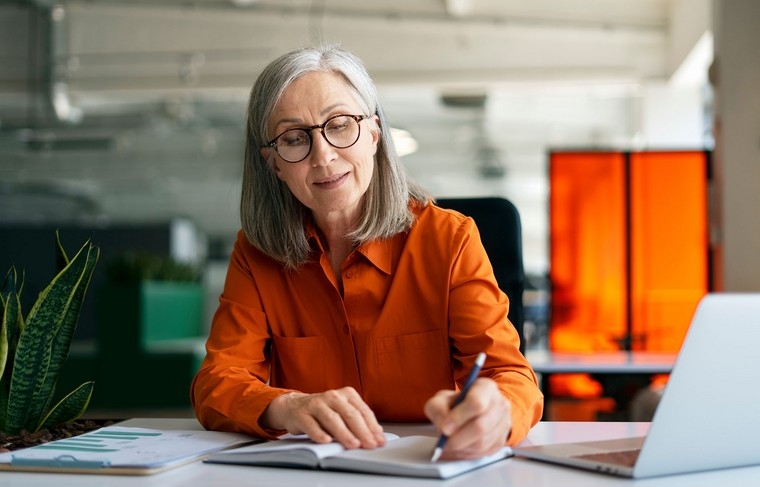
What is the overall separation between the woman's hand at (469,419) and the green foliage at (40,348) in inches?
23.6

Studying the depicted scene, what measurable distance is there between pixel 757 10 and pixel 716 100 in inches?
19.3

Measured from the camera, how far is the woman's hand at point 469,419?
3.40 ft

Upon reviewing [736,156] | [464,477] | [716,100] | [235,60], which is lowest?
[464,477]

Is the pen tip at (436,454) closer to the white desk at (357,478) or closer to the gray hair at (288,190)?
the white desk at (357,478)

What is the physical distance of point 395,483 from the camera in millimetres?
999

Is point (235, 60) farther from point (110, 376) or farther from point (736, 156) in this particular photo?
point (736, 156)

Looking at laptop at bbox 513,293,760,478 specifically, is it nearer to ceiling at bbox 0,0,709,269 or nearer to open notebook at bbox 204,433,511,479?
open notebook at bbox 204,433,511,479

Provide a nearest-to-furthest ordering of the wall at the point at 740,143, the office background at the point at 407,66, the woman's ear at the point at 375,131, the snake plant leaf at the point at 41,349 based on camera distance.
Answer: the snake plant leaf at the point at 41,349 < the woman's ear at the point at 375,131 < the wall at the point at 740,143 < the office background at the point at 407,66

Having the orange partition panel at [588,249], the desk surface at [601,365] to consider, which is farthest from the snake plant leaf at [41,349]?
the orange partition panel at [588,249]

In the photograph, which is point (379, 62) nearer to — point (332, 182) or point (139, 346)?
point (139, 346)

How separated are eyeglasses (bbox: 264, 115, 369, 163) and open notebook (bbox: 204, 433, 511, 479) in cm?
55

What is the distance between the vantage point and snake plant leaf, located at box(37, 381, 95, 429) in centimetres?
138

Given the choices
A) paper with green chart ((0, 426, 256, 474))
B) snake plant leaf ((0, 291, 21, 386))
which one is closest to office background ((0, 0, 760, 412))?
snake plant leaf ((0, 291, 21, 386))

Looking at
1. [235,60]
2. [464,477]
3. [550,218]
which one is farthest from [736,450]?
[235,60]
